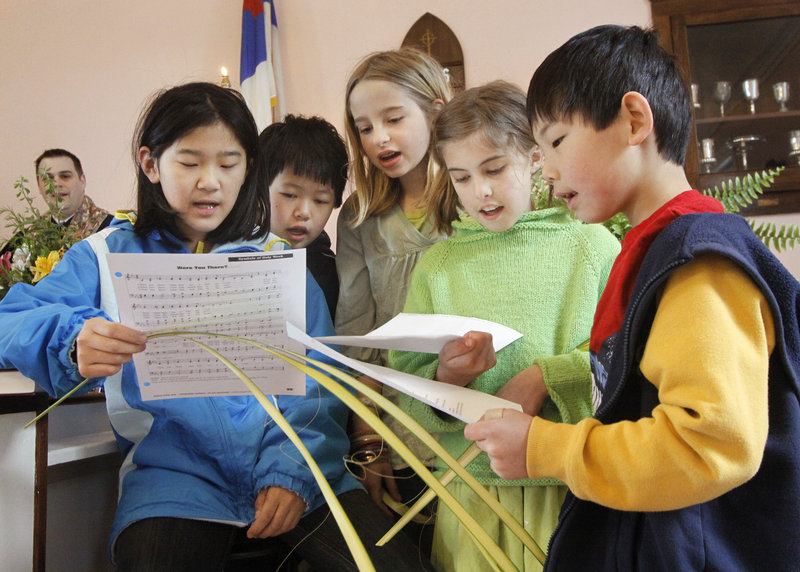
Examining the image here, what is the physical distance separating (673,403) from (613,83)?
381 millimetres

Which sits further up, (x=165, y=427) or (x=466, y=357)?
(x=466, y=357)

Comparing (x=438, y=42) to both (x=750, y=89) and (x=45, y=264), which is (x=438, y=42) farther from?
(x=45, y=264)

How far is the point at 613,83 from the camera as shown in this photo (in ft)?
2.57

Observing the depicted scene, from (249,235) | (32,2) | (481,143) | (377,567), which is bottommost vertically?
(377,567)

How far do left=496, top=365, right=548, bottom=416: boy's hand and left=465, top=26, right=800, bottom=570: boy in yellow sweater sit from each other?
232 millimetres

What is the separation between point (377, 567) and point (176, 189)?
0.70 m

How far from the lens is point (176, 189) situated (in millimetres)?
Result: 1175

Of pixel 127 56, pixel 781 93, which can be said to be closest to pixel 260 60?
pixel 127 56

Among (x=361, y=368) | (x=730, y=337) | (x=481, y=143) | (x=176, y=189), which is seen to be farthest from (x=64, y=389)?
(x=730, y=337)

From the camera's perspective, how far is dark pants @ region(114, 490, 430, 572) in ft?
3.25

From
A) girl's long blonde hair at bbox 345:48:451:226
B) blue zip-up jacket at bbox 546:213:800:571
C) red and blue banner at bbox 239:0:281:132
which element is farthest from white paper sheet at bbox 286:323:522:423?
red and blue banner at bbox 239:0:281:132

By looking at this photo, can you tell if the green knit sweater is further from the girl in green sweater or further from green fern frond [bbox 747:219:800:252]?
green fern frond [bbox 747:219:800:252]

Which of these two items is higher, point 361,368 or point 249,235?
point 249,235

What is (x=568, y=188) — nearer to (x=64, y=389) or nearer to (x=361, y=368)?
(x=361, y=368)
